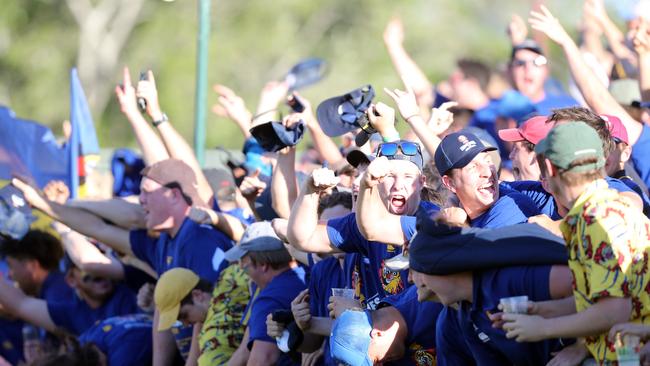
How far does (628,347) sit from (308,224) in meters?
1.99

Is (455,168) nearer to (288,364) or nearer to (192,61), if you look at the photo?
(288,364)

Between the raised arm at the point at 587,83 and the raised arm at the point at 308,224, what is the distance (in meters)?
1.50

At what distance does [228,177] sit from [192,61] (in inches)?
717

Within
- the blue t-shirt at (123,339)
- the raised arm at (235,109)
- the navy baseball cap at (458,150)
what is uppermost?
the navy baseball cap at (458,150)

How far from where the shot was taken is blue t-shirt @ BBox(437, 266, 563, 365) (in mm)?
4020

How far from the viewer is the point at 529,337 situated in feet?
12.7

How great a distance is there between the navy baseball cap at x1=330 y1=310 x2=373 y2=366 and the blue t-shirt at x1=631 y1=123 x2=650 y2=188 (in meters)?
1.93

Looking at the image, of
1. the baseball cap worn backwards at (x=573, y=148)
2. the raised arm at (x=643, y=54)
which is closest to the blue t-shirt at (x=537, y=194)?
the baseball cap worn backwards at (x=573, y=148)

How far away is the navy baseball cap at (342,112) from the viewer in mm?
6324

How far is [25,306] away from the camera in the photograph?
351 inches

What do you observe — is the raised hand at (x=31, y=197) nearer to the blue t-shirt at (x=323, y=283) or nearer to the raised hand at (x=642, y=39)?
the blue t-shirt at (x=323, y=283)

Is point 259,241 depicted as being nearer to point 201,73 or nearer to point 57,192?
point 57,192

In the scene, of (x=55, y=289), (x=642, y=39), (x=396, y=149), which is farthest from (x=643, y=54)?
(x=55, y=289)

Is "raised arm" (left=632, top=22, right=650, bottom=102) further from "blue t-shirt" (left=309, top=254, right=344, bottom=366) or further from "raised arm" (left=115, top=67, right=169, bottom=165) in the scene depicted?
"raised arm" (left=115, top=67, right=169, bottom=165)
